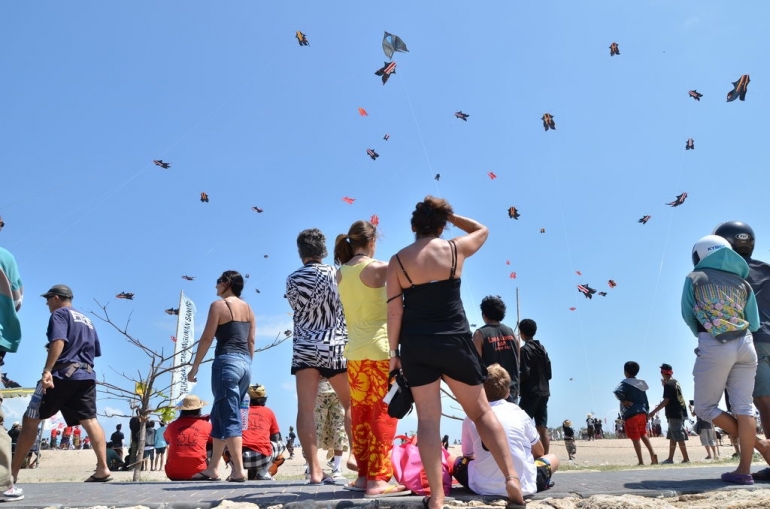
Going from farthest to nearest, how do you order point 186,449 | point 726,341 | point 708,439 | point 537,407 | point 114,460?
point 114,460
point 708,439
point 537,407
point 186,449
point 726,341

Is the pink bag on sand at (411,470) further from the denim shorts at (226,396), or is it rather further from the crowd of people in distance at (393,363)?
the denim shorts at (226,396)

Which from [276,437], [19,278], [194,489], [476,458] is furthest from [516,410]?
[276,437]

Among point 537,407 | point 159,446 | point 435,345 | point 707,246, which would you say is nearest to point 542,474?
point 435,345

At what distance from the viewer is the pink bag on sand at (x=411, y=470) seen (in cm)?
416

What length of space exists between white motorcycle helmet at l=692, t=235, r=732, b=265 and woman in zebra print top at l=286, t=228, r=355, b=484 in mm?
2972

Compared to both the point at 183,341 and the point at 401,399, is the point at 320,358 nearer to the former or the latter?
the point at 401,399

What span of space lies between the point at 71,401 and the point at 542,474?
429 cm

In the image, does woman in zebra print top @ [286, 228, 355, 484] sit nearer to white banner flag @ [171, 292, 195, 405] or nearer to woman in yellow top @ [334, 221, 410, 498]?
woman in yellow top @ [334, 221, 410, 498]

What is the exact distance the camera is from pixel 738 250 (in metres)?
5.30

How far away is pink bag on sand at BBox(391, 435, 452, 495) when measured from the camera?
4.16 meters

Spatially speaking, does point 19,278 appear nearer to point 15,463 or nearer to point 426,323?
point 15,463

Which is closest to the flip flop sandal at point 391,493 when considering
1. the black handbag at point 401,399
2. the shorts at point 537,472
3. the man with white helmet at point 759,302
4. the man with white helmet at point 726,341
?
the shorts at point 537,472

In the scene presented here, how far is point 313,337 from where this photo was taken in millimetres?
4926

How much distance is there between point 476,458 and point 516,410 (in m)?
0.45
